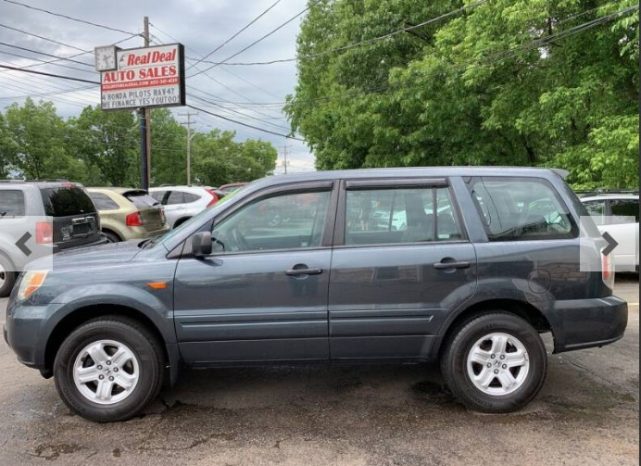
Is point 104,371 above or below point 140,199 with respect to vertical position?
below

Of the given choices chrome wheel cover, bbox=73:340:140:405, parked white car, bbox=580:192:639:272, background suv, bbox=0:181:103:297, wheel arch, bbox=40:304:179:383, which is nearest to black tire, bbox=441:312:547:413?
wheel arch, bbox=40:304:179:383

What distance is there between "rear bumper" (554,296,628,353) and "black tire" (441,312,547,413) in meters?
0.21

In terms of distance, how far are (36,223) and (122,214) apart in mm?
2645

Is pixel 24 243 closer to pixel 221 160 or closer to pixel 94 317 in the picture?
pixel 94 317

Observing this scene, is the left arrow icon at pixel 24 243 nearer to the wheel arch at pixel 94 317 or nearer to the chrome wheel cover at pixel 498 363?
the wheel arch at pixel 94 317

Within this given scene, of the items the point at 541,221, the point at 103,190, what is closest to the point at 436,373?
the point at 541,221

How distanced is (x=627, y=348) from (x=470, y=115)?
1260 centimetres

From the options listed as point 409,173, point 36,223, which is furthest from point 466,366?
point 36,223

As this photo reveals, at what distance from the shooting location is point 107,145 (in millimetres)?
60719

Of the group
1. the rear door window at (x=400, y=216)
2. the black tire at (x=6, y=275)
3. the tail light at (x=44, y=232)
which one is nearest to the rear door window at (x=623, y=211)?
the rear door window at (x=400, y=216)

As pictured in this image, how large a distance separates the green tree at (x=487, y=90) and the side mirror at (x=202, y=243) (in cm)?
932

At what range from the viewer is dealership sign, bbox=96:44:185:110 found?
691 inches

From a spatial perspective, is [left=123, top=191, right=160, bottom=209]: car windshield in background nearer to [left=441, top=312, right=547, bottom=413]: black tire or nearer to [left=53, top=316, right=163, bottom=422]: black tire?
[left=53, top=316, right=163, bottom=422]: black tire

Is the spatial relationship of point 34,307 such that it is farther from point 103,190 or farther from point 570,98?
point 570,98
